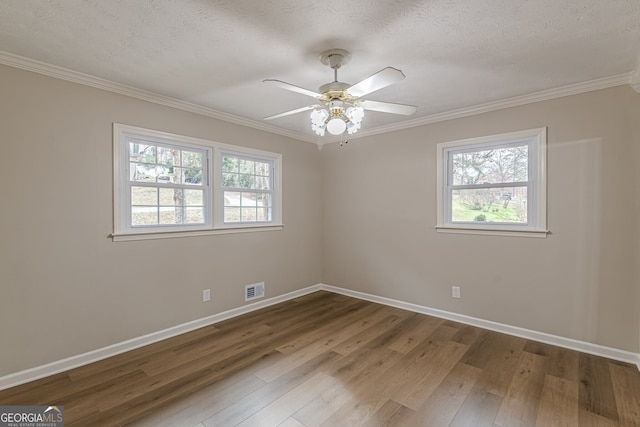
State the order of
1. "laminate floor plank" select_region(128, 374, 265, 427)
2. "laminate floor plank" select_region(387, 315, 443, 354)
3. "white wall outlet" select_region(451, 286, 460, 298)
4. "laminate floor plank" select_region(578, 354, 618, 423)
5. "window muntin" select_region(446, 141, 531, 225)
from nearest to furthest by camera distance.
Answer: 1. "laminate floor plank" select_region(128, 374, 265, 427)
2. "laminate floor plank" select_region(578, 354, 618, 423)
3. "laminate floor plank" select_region(387, 315, 443, 354)
4. "window muntin" select_region(446, 141, 531, 225)
5. "white wall outlet" select_region(451, 286, 460, 298)

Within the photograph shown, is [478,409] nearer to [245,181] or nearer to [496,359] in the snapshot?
[496,359]

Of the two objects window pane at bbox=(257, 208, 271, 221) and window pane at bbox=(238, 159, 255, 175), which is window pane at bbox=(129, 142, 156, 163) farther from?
window pane at bbox=(257, 208, 271, 221)

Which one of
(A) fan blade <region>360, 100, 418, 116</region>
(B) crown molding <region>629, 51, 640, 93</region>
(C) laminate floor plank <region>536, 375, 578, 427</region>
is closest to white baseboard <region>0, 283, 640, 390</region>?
(C) laminate floor plank <region>536, 375, 578, 427</region>

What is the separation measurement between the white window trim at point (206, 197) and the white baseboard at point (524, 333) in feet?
6.52

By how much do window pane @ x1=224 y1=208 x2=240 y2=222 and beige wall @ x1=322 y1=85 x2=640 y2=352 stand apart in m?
1.74

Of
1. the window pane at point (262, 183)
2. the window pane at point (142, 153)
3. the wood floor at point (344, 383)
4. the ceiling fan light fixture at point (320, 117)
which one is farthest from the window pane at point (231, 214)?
the ceiling fan light fixture at point (320, 117)

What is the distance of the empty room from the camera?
192 centimetres

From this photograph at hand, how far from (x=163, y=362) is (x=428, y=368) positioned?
230 centimetres

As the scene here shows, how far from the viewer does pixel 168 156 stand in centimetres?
319

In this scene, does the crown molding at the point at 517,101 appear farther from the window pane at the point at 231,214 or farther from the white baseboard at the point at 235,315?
the white baseboard at the point at 235,315

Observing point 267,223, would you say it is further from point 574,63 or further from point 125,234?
point 574,63

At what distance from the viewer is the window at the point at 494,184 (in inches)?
119

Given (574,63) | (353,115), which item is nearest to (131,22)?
(353,115)

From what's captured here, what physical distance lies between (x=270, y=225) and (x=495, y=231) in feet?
9.10
